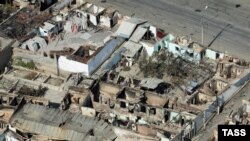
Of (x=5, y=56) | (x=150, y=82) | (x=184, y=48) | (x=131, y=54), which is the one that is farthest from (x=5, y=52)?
(x=184, y=48)

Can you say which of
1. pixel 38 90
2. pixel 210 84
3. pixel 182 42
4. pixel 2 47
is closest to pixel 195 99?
pixel 210 84

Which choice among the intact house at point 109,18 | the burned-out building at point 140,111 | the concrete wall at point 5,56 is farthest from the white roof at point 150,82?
the concrete wall at point 5,56

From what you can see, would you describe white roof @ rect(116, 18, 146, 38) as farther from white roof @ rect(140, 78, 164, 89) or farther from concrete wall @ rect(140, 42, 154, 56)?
white roof @ rect(140, 78, 164, 89)

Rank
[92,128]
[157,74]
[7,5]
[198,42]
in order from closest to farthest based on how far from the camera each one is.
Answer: [92,128] < [157,74] < [198,42] < [7,5]

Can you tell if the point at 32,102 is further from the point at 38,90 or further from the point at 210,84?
the point at 210,84

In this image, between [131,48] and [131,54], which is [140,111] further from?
[131,48]

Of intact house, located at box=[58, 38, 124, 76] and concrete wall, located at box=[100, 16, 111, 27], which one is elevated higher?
concrete wall, located at box=[100, 16, 111, 27]

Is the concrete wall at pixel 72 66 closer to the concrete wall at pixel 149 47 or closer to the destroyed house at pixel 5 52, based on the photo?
the destroyed house at pixel 5 52

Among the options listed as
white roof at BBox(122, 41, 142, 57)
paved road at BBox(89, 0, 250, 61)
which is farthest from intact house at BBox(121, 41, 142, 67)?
paved road at BBox(89, 0, 250, 61)
